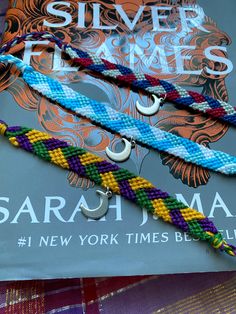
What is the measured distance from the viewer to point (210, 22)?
605 millimetres

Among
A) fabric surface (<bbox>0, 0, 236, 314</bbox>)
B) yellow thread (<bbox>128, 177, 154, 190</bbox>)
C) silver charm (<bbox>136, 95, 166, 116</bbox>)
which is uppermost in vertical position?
silver charm (<bbox>136, 95, 166, 116</bbox>)

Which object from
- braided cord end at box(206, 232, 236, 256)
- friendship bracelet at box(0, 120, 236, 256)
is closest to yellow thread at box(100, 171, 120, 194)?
friendship bracelet at box(0, 120, 236, 256)

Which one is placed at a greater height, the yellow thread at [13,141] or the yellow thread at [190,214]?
the yellow thread at [13,141]

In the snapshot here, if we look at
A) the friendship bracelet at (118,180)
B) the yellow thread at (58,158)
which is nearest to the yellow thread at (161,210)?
the friendship bracelet at (118,180)

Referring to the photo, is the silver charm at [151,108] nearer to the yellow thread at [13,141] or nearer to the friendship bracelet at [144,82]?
the friendship bracelet at [144,82]

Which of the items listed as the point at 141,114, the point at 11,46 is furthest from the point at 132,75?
the point at 11,46

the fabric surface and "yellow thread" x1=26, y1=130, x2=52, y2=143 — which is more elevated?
"yellow thread" x1=26, y1=130, x2=52, y2=143

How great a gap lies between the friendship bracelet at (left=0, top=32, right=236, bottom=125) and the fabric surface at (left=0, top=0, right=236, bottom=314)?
18cm

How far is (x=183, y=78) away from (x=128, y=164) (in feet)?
0.45

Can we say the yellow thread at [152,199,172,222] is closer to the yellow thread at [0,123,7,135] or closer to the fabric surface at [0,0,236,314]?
the fabric surface at [0,0,236,314]

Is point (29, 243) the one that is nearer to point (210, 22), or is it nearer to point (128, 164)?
point (128, 164)

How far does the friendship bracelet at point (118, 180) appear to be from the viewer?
0.46m

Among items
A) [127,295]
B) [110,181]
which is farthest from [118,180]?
[127,295]

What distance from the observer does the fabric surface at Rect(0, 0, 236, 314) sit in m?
0.47
